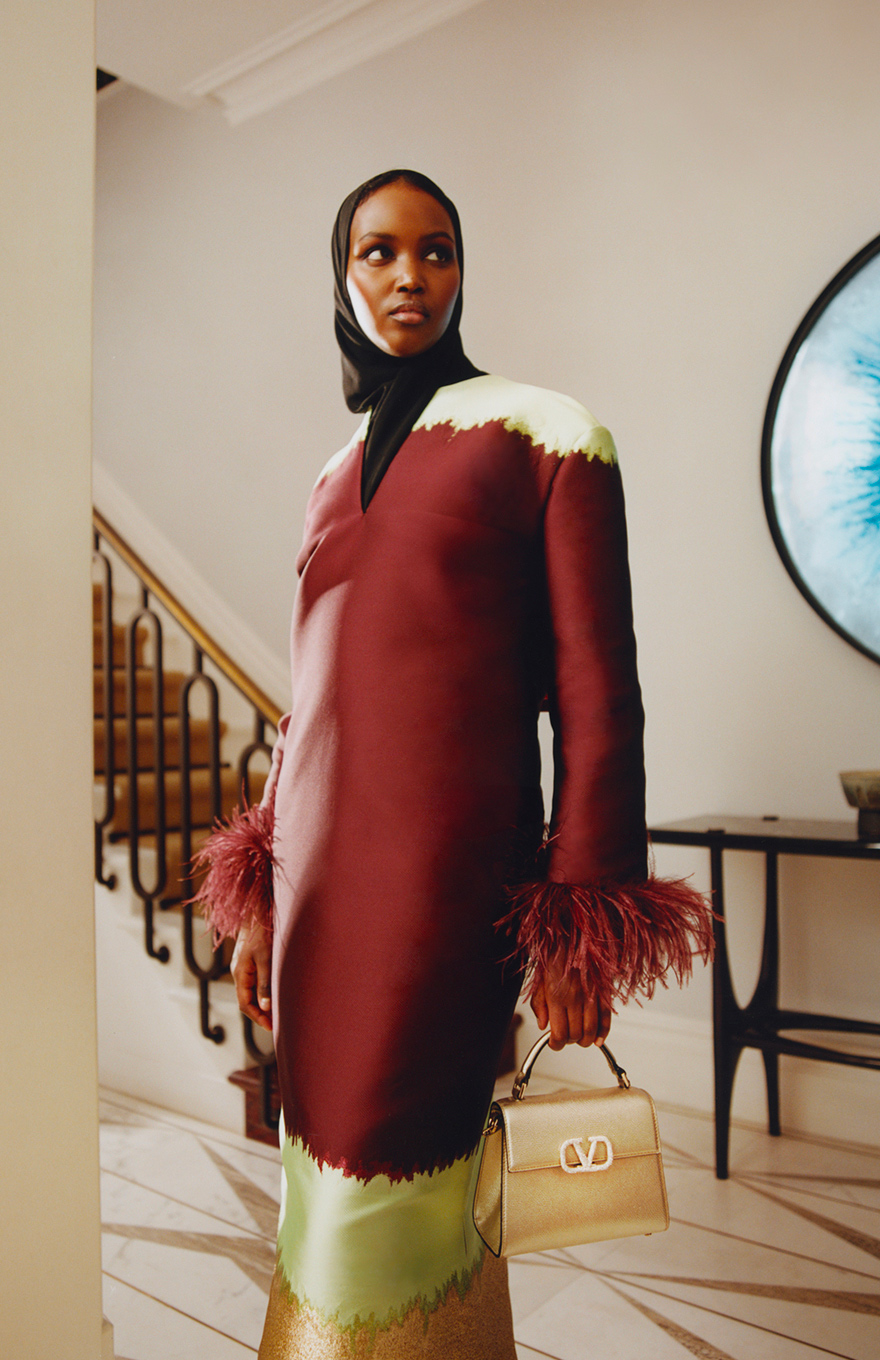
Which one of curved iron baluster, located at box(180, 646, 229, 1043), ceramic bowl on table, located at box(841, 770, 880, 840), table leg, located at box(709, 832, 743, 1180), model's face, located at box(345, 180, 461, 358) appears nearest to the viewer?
model's face, located at box(345, 180, 461, 358)

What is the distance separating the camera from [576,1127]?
1.01 m

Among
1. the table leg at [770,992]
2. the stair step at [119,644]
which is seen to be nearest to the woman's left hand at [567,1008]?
the table leg at [770,992]

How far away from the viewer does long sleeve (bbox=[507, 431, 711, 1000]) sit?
0.90 metres

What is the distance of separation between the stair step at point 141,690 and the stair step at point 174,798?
28 centimetres

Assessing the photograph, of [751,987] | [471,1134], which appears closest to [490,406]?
[471,1134]

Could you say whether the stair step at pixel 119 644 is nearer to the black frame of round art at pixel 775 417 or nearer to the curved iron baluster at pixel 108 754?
the curved iron baluster at pixel 108 754

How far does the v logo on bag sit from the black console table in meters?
1.11

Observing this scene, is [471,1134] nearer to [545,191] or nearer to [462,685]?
[462,685]

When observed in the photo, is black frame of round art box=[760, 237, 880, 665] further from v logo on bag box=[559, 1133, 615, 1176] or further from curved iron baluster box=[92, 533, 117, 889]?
curved iron baluster box=[92, 533, 117, 889]

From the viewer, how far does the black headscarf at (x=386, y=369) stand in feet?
3.38

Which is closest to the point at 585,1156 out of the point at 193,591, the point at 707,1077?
the point at 707,1077

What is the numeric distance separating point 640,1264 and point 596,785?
1355 mm

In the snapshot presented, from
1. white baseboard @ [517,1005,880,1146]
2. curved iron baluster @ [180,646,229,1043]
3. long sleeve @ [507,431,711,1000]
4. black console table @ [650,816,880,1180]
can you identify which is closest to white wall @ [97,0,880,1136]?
white baseboard @ [517,1005,880,1146]

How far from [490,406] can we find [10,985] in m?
0.69
